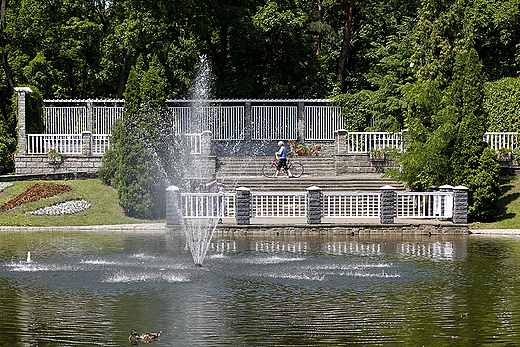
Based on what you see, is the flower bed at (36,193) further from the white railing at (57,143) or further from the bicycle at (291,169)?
the bicycle at (291,169)

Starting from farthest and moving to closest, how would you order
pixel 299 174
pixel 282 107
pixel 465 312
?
pixel 282 107 < pixel 299 174 < pixel 465 312

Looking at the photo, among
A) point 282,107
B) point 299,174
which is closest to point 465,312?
point 299,174

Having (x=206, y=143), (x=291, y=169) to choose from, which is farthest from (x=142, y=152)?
(x=291, y=169)

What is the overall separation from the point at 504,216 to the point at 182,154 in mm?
13080

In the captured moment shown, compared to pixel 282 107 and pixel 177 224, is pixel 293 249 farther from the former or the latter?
pixel 282 107

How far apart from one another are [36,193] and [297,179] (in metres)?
11.1

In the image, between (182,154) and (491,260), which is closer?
(491,260)

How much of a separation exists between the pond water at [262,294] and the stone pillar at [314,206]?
2947 mm

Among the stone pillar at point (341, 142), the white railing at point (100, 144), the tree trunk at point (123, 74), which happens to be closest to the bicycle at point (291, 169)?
the stone pillar at point (341, 142)

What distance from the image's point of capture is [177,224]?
19.8 metres

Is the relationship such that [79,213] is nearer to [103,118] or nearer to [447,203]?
[103,118]

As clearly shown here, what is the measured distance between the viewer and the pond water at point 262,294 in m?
8.22

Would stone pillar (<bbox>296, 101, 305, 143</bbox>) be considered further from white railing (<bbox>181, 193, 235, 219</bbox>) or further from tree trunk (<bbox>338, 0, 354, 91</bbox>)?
white railing (<bbox>181, 193, 235, 219</bbox>)

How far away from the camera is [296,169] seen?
89.1 ft
